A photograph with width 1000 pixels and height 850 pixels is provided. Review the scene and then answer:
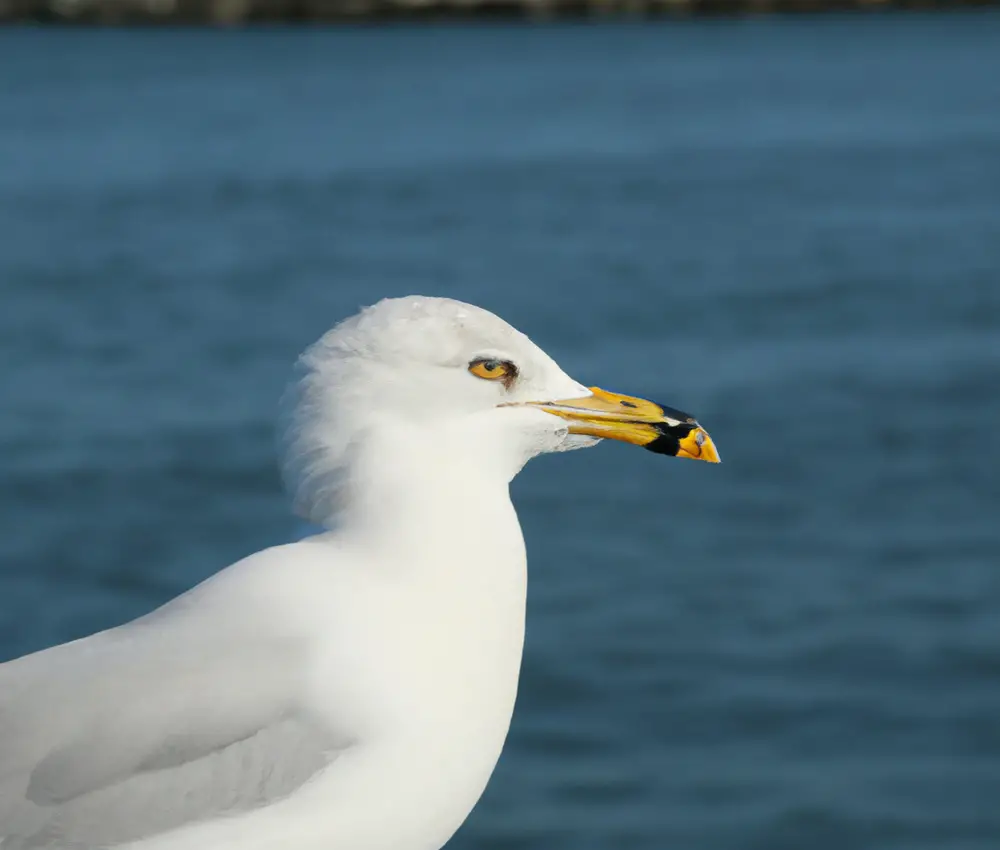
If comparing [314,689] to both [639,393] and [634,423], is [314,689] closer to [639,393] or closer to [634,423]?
[634,423]

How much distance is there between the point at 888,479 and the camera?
50.2 ft

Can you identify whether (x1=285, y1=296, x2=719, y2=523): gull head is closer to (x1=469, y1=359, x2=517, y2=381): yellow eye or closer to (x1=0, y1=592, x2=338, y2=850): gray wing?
(x1=469, y1=359, x2=517, y2=381): yellow eye

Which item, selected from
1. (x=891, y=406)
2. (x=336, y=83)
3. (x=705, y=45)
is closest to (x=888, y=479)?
(x=891, y=406)

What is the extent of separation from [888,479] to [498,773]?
227 inches

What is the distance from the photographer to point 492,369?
3.46m

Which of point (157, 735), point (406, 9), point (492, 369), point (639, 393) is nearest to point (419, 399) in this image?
point (492, 369)

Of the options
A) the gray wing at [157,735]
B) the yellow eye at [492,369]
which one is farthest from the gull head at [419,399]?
the gray wing at [157,735]

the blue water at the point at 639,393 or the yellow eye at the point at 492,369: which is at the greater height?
the yellow eye at the point at 492,369

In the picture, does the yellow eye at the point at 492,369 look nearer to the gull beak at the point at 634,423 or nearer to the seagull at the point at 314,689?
the gull beak at the point at 634,423

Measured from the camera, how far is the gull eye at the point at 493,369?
11.3 feet

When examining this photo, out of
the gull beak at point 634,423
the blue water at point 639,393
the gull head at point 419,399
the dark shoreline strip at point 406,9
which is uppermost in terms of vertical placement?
the gull head at point 419,399

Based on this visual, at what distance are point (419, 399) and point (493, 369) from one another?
0.55 ft

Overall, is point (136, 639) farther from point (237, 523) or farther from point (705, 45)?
point (705, 45)

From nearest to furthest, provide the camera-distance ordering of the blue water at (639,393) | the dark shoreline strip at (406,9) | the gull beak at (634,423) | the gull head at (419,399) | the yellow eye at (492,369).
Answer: the gull head at (419,399)
the yellow eye at (492,369)
the gull beak at (634,423)
the blue water at (639,393)
the dark shoreline strip at (406,9)
